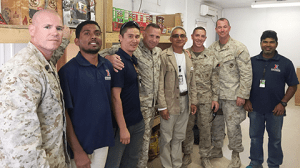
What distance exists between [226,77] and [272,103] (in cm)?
62

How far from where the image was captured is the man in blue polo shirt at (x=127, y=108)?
Result: 6.28 ft

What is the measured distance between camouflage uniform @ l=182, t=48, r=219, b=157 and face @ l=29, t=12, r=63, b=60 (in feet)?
6.53

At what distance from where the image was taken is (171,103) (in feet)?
8.55

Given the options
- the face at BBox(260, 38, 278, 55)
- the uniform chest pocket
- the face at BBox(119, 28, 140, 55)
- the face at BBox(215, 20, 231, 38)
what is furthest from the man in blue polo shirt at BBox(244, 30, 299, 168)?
the face at BBox(119, 28, 140, 55)

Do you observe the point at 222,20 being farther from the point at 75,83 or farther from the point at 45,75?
the point at 45,75

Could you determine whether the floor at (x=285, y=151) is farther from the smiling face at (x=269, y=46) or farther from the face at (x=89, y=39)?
the face at (x=89, y=39)

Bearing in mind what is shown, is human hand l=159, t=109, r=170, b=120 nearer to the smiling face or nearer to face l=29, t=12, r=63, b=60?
the smiling face

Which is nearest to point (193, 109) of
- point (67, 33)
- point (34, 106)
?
point (67, 33)

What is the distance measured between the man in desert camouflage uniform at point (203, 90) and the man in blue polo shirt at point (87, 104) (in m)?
1.56

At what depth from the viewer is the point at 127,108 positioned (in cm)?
207

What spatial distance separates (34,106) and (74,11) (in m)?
1.08

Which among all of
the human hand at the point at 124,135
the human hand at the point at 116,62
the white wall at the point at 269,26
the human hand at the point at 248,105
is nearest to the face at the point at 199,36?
the human hand at the point at 248,105

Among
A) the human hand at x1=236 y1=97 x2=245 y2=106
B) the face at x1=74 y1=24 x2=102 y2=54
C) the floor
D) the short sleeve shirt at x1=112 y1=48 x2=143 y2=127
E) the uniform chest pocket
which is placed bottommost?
the floor

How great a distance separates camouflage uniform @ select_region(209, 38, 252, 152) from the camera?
2.85 metres
